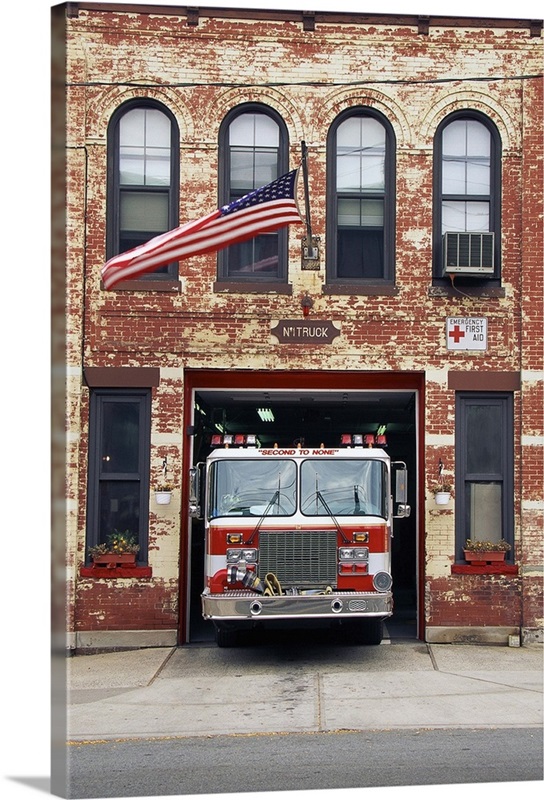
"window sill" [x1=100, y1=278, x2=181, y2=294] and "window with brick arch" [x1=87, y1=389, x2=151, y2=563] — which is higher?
"window sill" [x1=100, y1=278, x2=181, y2=294]

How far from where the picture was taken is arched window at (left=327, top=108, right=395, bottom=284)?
13516 mm

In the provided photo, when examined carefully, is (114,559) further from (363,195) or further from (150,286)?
(363,195)

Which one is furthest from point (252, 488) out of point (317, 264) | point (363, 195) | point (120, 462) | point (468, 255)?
point (363, 195)

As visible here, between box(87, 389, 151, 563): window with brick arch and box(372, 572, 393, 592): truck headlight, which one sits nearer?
box(372, 572, 393, 592): truck headlight

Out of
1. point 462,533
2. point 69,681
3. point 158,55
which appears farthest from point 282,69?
point 69,681

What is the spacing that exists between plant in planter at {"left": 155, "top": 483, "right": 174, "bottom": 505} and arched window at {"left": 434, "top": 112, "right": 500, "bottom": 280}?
4397 millimetres

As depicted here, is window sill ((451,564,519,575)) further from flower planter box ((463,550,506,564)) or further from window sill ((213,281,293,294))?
window sill ((213,281,293,294))

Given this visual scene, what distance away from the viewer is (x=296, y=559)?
1174 centimetres

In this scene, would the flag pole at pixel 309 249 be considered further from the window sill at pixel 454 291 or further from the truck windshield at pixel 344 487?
the truck windshield at pixel 344 487

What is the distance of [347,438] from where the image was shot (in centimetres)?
1226

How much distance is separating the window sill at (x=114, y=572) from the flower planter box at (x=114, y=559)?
2.5 inches

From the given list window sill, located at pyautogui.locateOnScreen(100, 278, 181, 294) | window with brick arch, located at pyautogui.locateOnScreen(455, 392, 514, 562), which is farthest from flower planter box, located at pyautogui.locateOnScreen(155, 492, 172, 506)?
window with brick arch, located at pyautogui.locateOnScreen(455, 392, 514, 562)

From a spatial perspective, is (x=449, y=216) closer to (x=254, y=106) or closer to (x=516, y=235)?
(x=516, y=235)

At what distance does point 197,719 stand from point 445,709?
2275 mm
